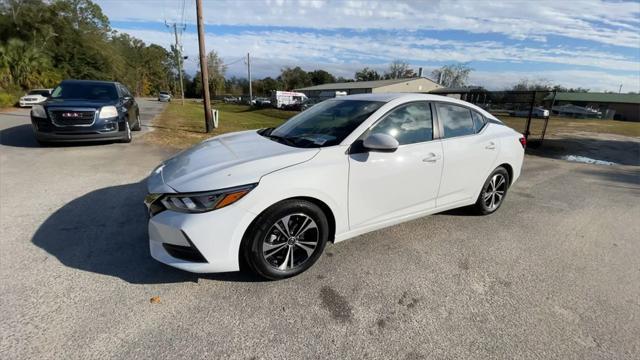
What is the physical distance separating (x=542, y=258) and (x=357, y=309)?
2203 mm

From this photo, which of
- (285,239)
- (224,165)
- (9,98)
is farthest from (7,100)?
(285,239)

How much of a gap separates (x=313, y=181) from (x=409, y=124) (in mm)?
1331

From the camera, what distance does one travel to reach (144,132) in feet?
35.6

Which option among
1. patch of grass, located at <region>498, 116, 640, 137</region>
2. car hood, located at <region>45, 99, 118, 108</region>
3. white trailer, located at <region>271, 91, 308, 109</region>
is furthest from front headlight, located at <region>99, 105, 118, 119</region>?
white trailer, located at <region>271, 91, 308, 109</region>

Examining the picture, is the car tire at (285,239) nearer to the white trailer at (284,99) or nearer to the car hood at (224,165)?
the car hood at (224,165)

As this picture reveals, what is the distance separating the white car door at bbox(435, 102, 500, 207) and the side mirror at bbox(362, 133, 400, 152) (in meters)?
0.97

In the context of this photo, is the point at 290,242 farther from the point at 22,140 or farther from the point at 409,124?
the point at 22,140

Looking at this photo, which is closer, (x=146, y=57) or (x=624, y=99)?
(x=624, y=99)

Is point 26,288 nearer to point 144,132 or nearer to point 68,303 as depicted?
point 68,303

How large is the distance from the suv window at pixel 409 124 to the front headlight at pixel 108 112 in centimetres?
714

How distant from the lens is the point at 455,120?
386 centimetres

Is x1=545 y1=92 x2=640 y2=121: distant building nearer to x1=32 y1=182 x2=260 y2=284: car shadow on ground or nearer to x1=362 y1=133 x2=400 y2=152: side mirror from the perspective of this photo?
x1=362 y1=133 x2=400 y2=152: side mirror

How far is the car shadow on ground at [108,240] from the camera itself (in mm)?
2887

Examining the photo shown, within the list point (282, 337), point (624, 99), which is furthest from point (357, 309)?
point (624, 99)
